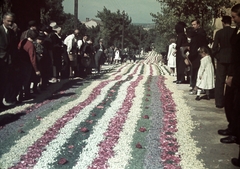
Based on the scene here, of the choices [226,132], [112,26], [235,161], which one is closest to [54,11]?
[112,26]

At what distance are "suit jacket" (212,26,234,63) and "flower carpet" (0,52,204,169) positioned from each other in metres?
1.58

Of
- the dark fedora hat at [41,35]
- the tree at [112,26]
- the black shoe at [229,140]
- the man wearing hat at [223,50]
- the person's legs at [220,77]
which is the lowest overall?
the black shoe at [229,140]

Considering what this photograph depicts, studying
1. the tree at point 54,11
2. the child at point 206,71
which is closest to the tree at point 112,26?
the tree at point 54,11

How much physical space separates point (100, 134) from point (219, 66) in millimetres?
3737

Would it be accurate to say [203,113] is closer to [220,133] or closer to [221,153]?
[220,133]

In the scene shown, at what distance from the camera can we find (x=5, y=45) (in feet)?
28.4

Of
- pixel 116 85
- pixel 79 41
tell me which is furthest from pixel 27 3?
pixel 116 85

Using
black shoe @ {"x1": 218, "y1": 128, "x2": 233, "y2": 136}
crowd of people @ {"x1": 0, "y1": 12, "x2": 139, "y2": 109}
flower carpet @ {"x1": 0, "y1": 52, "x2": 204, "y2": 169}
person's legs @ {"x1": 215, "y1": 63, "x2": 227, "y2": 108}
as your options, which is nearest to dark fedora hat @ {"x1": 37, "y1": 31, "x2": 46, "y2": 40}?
crowd of people @ {"x1": 0, "y1": 12, "x2": 139, "y2": 109}

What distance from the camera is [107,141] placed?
6219 millimetres

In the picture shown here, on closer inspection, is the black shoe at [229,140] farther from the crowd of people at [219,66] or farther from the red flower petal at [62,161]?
the red flower petal at [62,161]

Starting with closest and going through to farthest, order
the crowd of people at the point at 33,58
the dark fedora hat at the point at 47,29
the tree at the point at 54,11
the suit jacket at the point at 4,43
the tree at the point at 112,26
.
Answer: the suit jacket at the point at 4,43, the crowd of people at the point at 33,58, the dark fedora hat at the point at 47,29, the tree at the point at 54,11, the tree at the point at 112,26

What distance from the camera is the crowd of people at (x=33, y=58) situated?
884cm

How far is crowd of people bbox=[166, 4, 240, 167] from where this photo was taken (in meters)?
5.89

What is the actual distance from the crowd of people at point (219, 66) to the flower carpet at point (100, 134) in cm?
82
